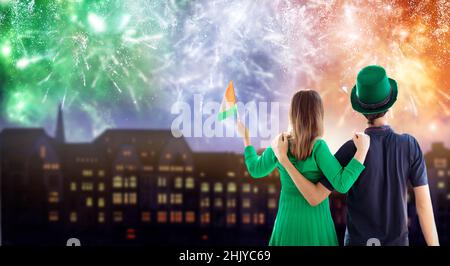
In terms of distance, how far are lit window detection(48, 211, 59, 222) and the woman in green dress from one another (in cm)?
2539

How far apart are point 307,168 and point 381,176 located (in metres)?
0.58

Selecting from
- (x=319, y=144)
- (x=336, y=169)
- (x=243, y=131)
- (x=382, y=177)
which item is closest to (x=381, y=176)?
(x=382, y=177)

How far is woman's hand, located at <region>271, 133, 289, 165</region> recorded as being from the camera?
3617mm

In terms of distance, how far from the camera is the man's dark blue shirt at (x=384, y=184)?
3680mm

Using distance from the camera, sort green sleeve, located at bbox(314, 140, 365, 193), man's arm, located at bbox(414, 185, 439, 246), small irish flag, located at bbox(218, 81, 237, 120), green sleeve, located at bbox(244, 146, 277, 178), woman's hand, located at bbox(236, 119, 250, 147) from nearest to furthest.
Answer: green sleeve, located at bbox(314, 140, 365, 193) → man's arm, located at bbox(414, 185, 439, 246) → green sleeve, located at bbox(244, 146, 277, 178) → woman's hand, located at bbox(236, 119, 250, 147) → small irish flag, located at bbox(218, 81, 237, 120)

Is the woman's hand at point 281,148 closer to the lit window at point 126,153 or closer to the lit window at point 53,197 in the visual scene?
the lit window at point 126,153

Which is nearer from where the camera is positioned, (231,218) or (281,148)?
(281,148)

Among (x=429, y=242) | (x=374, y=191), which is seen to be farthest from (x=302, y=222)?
(x=429, y=242)

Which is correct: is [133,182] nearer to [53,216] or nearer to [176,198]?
[176,198]

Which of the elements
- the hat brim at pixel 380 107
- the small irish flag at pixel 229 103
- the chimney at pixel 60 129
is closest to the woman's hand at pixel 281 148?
the hat brim at pixel 380 107

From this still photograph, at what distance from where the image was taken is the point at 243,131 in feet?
13.8

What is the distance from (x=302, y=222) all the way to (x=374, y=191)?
58cm

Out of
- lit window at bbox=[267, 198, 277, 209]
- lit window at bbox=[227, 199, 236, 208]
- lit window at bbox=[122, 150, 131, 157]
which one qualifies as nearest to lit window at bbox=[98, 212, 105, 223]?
lit window at bbox=[122, 150, 131, 157]

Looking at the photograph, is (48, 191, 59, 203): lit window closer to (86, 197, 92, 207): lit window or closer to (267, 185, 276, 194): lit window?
(86, 197, 92, 207): lit window
